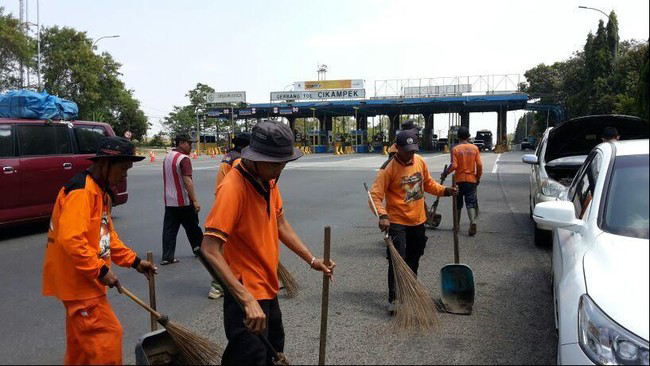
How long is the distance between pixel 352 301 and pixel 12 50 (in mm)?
35536

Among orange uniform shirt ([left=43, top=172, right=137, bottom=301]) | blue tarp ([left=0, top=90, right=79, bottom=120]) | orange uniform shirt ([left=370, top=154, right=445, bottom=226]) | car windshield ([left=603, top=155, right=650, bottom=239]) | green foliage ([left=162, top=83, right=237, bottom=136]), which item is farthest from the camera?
green foliage ([left=162, top=83, right=237, bottom=136])

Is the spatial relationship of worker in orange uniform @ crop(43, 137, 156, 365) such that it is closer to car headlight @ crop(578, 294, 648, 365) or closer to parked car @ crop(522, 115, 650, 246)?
car headlight @ crop(578, 294, 648, 365)

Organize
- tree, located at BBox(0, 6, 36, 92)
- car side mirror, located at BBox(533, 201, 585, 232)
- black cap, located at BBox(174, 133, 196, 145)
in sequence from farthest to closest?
tree, located at BBox(0, 6, 36, 92)
black cap, located at BBox(174, 133, 196, 145)
car side mirror, located at BBox(533, 201, 585, 232)

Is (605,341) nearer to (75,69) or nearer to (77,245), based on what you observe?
(77,245)

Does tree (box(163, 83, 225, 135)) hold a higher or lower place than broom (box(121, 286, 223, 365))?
higher

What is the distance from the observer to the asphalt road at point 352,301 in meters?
3.93

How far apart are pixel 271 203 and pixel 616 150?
2573mm

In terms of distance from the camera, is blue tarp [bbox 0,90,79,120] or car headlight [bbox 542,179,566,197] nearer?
car headlight [bbox 542,179,566,197]

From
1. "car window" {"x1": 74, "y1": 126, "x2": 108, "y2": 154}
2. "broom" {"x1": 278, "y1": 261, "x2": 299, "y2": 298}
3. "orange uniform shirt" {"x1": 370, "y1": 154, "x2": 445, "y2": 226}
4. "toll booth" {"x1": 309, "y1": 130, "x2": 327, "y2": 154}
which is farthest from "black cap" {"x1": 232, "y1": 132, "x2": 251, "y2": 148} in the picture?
"toll booth" {"x1": 309, "y1": 130, "x2": 327, "y2": 154}

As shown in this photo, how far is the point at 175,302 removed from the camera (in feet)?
16.9

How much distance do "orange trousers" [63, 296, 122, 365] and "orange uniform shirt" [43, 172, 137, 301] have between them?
0.07 m

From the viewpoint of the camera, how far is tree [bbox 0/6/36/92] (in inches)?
1256

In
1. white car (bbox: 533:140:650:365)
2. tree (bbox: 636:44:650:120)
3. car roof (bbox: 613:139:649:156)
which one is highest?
tree (bbox: 636:44:650:120)

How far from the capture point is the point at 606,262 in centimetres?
276
